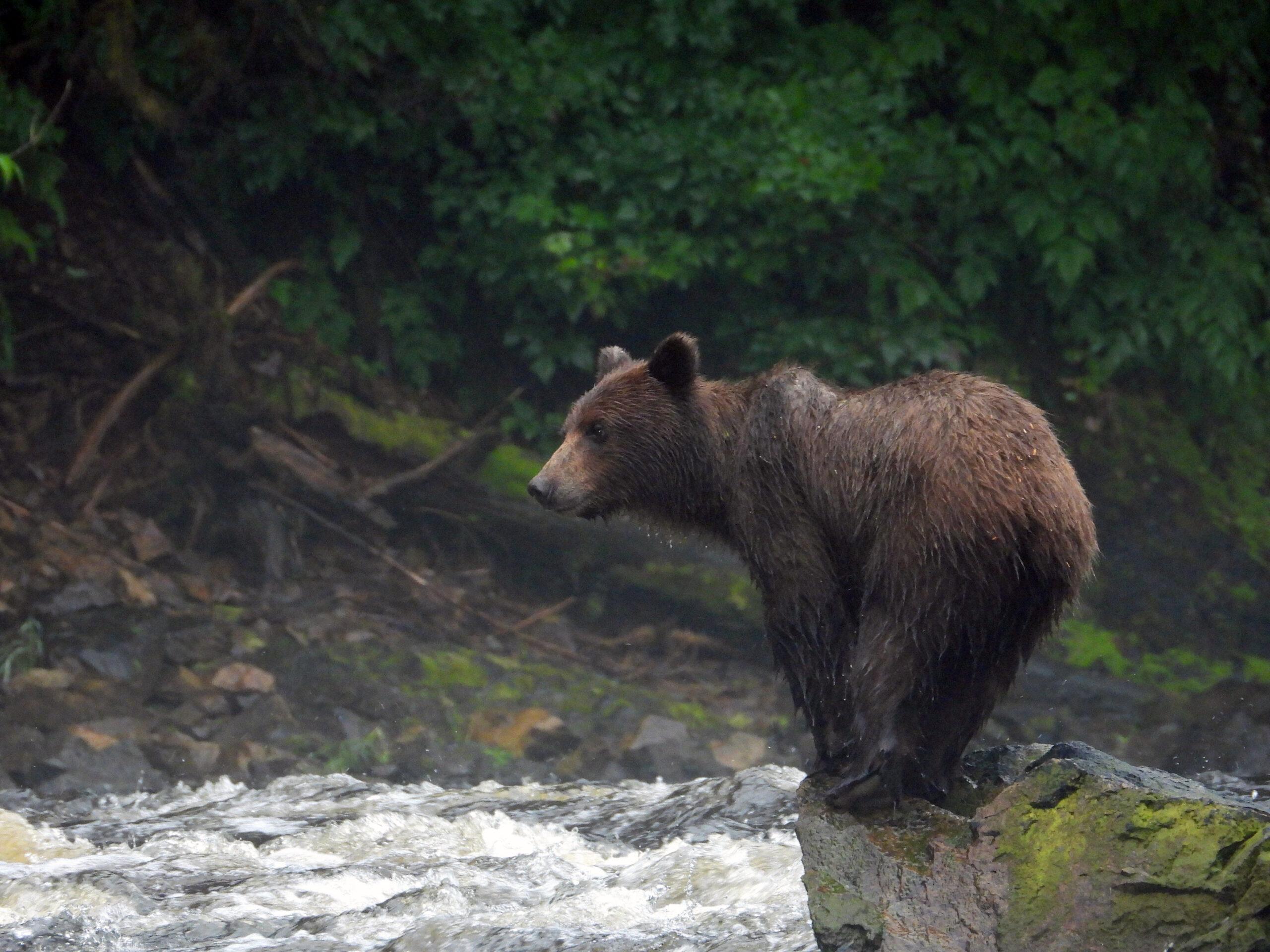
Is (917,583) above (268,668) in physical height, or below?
above

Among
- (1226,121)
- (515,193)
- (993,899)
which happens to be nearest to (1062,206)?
(1226,121)

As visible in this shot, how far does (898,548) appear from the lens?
161 inches

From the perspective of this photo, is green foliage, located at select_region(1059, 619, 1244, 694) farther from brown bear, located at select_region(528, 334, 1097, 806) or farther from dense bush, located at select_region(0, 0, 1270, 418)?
brown bear, located at select_region(528, 334, 1097, 806)

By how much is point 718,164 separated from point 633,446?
3463mm

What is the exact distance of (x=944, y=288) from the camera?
8.80 metres

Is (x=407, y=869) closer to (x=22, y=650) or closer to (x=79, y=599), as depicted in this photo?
(x=22, y=650)

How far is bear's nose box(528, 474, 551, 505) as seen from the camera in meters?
5.04

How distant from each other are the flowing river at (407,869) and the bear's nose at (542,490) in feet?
4.28

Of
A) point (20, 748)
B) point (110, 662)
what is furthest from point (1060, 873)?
point (110, 662)

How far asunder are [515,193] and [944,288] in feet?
9.11

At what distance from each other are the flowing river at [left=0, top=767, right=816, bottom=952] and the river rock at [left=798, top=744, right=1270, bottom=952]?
1.02ft

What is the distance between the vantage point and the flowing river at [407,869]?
4.15m

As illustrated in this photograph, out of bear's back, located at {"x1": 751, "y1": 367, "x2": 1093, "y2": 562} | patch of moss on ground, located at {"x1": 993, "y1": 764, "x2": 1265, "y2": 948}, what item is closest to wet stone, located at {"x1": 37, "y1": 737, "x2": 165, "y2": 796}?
bear's back, located at {"x1": 751, "y1": 367, "x2": 1093, "y2": 562}

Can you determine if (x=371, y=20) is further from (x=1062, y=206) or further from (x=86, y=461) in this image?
(x=1062, y=206)
